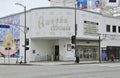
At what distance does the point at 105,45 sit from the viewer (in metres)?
72.9

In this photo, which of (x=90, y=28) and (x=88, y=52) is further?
(x=88, y=52)

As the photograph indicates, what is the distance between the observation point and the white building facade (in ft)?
210

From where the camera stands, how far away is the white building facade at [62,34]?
63.9 m

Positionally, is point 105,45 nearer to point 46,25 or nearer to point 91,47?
point 91,47

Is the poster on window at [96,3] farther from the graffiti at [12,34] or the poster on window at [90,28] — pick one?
the graffiti at [12,34]

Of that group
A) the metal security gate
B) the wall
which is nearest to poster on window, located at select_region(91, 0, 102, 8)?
the metal security gate

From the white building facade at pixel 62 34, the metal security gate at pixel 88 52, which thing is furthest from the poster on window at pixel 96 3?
the metal security gate at pixel 88 52

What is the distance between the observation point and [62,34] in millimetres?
63812

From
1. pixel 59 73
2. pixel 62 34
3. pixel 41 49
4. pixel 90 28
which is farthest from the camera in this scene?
pixel 90 28

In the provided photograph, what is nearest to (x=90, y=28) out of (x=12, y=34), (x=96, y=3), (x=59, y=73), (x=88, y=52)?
(x=88, y=52)

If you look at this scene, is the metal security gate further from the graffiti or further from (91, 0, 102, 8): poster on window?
(91, 0, 102, 8): poster on window

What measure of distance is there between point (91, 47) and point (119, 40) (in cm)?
948

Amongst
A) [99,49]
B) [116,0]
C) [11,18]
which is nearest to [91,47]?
[99,49]

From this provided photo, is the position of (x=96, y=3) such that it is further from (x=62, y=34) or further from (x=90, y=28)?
(x=62, y=34)
